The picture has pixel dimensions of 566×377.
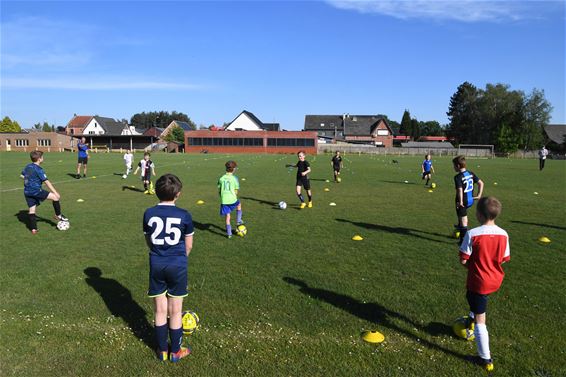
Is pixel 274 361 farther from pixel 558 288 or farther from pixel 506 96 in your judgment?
pixel 506 96

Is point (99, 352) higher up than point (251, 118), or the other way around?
point (251, 118)

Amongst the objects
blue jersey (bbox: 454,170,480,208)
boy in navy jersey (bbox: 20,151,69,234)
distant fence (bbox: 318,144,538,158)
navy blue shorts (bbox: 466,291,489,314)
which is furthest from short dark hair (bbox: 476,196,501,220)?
distant fence (bbox: 318,144,538,158)

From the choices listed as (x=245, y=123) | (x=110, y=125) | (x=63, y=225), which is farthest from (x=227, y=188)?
(x=110, y=125)

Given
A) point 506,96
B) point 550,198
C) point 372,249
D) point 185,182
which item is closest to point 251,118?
point 506,96

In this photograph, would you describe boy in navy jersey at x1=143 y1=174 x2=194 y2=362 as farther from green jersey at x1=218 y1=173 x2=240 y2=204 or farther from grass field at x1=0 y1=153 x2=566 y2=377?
green jersey at x1=218 y1=173 x2=240 y2=204

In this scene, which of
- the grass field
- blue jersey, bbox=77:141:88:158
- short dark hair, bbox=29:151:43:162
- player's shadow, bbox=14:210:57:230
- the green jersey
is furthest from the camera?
blue jersey, bbox=77:141:88:158

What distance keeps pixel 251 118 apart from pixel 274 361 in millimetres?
87262

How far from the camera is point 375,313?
5.43m

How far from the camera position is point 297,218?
11.9 meters

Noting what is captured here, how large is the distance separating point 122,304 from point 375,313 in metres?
3.54

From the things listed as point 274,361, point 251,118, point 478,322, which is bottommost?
point 274,361

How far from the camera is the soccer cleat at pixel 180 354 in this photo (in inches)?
168

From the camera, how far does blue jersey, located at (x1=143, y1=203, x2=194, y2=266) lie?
13.8 feet

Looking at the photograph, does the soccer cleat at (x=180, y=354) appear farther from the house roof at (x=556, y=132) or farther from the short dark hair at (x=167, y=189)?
the house roof at (x=556, y=132)
